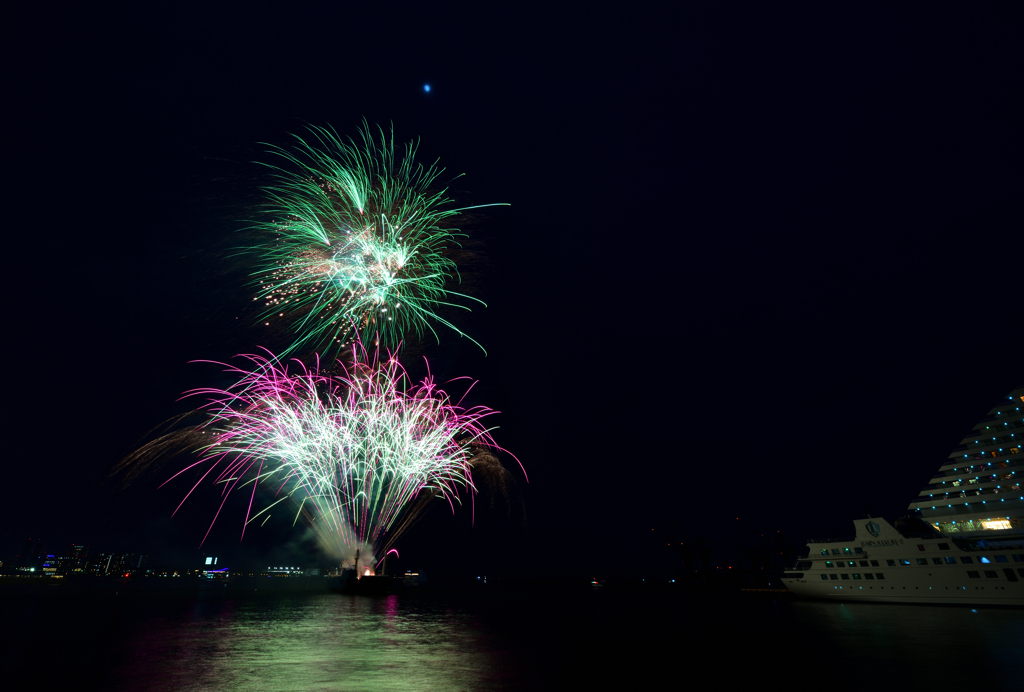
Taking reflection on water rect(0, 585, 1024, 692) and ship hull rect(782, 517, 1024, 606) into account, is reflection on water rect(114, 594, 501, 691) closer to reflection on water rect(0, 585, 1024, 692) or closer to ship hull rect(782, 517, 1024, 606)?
reflection on water rect(0, 585, 1024, 692)

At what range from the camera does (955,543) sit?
2079 inches

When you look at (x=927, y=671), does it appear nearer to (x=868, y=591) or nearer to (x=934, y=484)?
(x=868, y=591)

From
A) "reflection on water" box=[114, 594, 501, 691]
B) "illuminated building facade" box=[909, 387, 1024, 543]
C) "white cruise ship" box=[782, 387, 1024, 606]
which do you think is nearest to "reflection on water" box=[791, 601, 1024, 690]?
"white cruise ship" box=[782, 387, 1024, 606]

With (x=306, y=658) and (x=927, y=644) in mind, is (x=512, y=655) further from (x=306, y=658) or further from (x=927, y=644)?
(x=927, y=644)

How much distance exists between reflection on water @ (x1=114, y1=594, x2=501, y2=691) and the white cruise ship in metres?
54.3

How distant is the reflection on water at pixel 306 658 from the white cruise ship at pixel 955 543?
54309mm

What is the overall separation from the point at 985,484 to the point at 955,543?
42.8 ft

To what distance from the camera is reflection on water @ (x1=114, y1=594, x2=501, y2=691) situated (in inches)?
816

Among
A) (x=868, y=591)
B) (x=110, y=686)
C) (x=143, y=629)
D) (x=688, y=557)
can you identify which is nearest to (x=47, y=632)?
(x=143, y=629)

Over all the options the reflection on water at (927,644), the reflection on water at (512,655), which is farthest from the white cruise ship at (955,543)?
the reflection on water at (512,655)

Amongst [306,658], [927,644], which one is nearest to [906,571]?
[927,644]

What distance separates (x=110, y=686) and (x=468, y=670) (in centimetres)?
1662

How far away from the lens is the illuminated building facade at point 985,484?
5622 cm

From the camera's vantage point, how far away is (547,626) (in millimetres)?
49688
